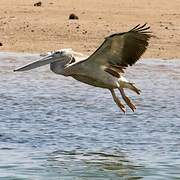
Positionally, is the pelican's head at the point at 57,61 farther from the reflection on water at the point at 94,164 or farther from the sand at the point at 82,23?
the sand at the point at 82,23

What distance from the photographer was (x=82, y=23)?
19.0 metres

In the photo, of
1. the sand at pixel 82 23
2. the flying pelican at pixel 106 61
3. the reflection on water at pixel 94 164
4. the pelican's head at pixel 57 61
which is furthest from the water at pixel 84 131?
the sand at pixel 82 23

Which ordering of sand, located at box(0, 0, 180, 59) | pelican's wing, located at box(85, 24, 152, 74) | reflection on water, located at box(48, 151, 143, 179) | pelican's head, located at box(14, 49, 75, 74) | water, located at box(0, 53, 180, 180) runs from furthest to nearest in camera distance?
sand, located at box(0, 0, 180, 59)
pelican's head, located at box(14, 49, 75, 74)
pelican's wing, located at box(85, 24, 152, 74)
water, located at box(0, 53, 180, 180)
reflection on water, located at box(48, 151, 143, 179)

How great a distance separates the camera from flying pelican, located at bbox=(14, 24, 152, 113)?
31.3ft

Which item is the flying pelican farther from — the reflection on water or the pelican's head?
the reflection on water

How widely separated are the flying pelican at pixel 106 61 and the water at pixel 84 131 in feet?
1.96

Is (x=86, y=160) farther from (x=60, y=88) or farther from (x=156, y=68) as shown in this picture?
(x=156, y=68)

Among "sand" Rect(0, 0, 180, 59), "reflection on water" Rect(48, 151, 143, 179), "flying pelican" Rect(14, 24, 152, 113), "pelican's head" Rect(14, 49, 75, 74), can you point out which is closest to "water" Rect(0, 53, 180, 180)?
"reflection on water" Rect(48, 151, 143, 179)

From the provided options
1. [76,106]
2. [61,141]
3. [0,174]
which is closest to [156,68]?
[76,106]

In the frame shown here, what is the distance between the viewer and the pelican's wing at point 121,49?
945cm

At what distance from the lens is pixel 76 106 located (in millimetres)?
11750

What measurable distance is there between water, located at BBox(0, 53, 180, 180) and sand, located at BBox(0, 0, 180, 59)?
2910 millimetres

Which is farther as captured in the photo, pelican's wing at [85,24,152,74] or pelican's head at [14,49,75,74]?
pelican's head at [14,49,75,74]

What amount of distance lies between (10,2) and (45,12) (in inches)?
83.1
